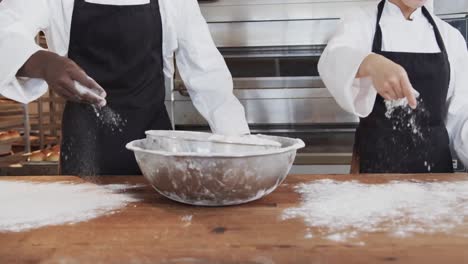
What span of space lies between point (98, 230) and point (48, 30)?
901mm

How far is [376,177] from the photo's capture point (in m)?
1.29

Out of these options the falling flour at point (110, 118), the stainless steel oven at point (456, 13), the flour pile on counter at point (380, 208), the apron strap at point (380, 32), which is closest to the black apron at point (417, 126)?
the apron strap at point (380, 32)

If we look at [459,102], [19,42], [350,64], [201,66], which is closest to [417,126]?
[459,102]

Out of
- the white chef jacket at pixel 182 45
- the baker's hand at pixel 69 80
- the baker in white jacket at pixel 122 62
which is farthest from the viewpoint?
the baker in white jacket at pixel 122 62

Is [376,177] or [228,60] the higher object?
[228,60]

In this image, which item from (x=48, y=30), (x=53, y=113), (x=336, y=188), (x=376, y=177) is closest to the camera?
(x=336, y=188)

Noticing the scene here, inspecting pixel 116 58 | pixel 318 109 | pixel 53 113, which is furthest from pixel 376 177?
pixel 53 113

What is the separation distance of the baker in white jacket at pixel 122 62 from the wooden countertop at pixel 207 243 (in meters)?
0.61

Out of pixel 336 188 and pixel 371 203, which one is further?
pixel 336 188

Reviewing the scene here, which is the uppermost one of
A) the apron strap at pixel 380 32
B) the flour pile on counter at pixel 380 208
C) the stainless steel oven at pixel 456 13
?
the stainless steel oven at pixel 456 13

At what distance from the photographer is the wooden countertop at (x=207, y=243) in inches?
29.2

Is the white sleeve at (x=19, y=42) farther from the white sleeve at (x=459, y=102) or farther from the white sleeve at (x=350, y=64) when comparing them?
the white sleeve at (x=459, y=102)

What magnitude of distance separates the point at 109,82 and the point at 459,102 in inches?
46.2

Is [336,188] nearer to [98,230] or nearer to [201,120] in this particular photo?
[98,230]
